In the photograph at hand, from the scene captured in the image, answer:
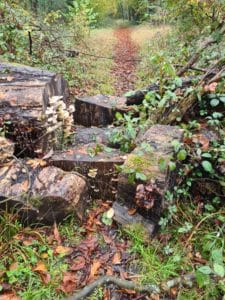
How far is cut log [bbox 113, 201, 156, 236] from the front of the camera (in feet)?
8.14

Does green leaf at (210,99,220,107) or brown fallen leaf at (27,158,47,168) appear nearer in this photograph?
brown fallen leaf at (27,158,47,168)

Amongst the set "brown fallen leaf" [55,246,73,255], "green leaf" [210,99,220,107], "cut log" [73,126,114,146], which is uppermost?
"green leaf" [210,99,220,107]

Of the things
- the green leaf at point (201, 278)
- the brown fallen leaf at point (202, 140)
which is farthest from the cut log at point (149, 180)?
the green leaf at point (201, 278)

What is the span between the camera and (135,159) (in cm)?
264

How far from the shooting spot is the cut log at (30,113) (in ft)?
10.5

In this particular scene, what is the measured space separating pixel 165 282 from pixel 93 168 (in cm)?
128

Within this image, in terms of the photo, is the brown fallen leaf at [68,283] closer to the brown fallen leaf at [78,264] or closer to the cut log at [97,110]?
the brown fallen leaf at [78,264]

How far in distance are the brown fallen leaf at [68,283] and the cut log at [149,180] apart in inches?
30.1

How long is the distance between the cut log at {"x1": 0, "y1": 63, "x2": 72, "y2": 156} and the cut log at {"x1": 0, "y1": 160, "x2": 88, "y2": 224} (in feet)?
1.64

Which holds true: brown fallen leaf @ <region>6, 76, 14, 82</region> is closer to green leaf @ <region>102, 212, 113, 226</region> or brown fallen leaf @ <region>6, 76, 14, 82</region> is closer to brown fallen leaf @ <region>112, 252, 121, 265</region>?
green leaf @ <region>102, 212, 113, 226</region>

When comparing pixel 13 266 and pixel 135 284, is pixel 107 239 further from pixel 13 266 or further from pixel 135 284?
pixel 13 266

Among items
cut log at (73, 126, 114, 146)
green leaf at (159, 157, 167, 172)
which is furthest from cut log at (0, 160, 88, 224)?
cut log at (73, 126, 114, 146)

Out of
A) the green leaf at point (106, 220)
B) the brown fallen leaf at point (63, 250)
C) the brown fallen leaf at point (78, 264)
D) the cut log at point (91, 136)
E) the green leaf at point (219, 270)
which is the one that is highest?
the cut log at point (91, 136)

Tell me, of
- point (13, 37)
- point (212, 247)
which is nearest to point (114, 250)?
point (212, 247)
